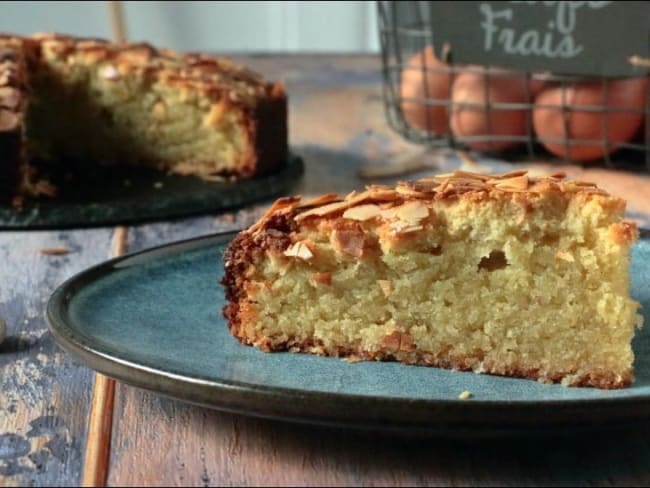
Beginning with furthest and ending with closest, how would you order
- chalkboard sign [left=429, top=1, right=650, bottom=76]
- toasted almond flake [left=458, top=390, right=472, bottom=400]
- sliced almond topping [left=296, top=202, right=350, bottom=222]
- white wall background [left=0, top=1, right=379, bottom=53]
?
white wall background [left=0, top=1, right=379, bottom=53] → chalkboard sign [left=429, top=1, right=650, bottom=76] → sliced almond topping [left=296, top=202, right=350, bottom=222] → toasted almond flake [left=458, top=390, right=472, bottom=400]

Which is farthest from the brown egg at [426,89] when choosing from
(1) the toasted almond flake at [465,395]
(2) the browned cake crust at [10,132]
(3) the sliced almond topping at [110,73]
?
(1) the toasted almond flake at [465,395]

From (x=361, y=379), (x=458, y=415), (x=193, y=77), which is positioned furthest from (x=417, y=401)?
(x=193, y=77)

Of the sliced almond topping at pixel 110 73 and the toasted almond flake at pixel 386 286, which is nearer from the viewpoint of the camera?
the toasted almond flake at pixel 386 286

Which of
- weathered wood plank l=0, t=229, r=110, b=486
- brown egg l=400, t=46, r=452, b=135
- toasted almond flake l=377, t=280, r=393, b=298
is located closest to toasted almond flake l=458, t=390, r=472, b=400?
toasted almond flake l=377, t=280, r=393, b=298

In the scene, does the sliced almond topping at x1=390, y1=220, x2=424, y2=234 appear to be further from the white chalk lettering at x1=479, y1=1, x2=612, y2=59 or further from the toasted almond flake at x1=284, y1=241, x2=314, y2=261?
the white chalk lettering at x1=479, y1=1, x2=612, y2=59

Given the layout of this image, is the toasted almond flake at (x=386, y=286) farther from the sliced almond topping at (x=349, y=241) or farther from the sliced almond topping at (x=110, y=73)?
the sliced almond topping at (x=110, y=73)

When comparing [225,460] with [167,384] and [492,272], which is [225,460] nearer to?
[167,384]
